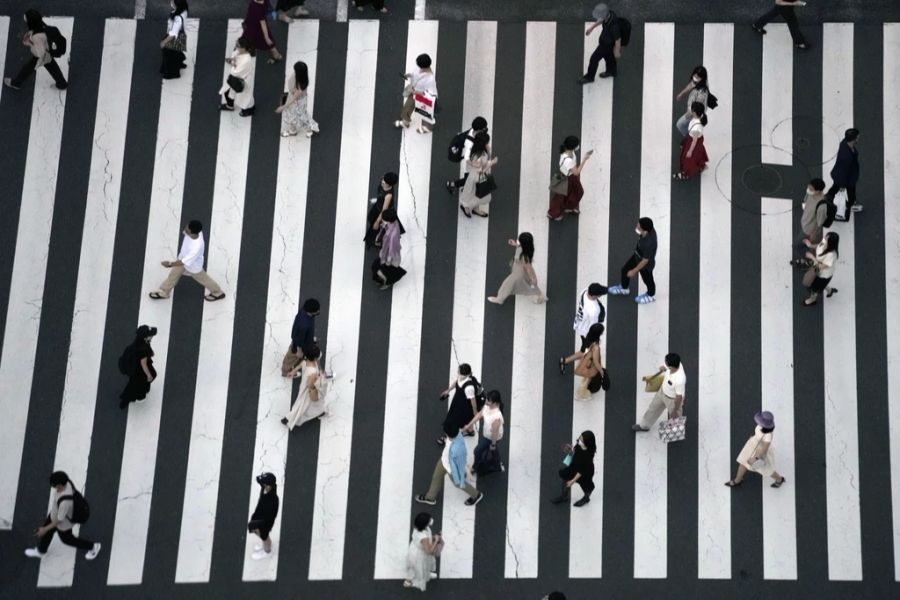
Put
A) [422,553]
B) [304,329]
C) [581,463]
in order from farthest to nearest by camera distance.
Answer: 1. [304,329]
2. [581,463]
3. [422,553]

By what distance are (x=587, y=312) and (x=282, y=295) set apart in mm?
4314

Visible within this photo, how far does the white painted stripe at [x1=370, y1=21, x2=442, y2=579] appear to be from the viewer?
17797 mm

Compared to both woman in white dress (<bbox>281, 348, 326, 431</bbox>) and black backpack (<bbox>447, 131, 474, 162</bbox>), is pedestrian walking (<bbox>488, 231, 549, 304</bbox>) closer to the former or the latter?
black backpack (<bbox>447, 131, 474, 162</bbox>)

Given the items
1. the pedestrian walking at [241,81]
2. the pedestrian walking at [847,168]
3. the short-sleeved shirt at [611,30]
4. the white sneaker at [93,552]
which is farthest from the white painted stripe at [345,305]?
the pedestrian walking at [847,168]

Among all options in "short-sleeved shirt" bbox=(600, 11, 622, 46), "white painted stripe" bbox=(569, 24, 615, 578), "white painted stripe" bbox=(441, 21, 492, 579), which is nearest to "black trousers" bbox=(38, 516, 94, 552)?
"white painted stripe" bbox=(441, 21, 492, 579)

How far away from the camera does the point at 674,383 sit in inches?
693

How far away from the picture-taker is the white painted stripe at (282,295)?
59.1ft

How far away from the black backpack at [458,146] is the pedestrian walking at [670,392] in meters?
4.07

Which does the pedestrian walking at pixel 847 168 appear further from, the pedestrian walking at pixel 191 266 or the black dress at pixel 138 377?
the black dress at pixel 138 377

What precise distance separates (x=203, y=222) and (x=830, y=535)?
9.53 meters

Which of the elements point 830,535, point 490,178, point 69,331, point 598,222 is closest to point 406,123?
point 490,178

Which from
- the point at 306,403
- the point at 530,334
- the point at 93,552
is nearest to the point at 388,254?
the point at 530,334

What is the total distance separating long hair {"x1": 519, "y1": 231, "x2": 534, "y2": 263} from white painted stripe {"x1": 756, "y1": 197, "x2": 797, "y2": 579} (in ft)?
11.5

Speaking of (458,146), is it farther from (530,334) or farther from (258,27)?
(258,27)
